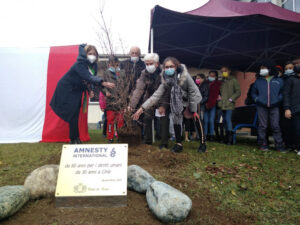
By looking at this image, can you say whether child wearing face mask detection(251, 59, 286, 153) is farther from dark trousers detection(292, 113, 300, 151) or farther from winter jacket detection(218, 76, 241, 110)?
winter jacket detection(218, 76, 241, 110)

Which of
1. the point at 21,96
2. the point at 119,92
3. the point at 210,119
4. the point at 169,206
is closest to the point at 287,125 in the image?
the point at 210,119

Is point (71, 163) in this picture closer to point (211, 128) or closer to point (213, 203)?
point (213, 203)

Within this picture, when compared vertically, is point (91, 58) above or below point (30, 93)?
above

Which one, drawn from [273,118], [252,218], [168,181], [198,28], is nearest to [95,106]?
[198,28]

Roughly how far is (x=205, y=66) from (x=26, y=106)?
6.23m

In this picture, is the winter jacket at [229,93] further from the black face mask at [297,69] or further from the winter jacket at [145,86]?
the winter jacket at [145,86]

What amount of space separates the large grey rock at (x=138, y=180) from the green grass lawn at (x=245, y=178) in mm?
420

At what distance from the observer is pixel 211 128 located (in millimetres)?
5242

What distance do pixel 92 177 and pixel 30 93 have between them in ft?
16.1

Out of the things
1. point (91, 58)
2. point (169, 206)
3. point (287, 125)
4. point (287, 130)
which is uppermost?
point (91, 58)

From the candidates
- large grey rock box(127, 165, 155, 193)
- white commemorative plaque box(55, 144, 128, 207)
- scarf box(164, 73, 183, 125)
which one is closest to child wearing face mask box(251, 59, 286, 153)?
scarf box(164, 73, 183, 125)

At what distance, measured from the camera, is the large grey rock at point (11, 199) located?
1.49 m

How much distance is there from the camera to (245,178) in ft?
8.03

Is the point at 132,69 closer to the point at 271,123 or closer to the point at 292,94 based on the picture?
the point at 271,123
